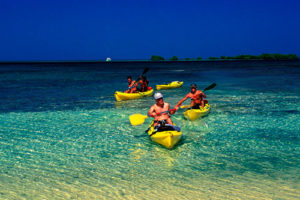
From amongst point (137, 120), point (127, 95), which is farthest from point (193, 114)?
point (127, 95)

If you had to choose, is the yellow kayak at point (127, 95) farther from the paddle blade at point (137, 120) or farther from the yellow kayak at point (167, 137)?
the yellow kayak at point (167, 137)

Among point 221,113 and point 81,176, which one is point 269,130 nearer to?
point 221,113

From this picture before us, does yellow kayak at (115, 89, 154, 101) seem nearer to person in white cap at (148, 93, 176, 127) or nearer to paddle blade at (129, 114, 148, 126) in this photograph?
paddle blade at (129, 114, 148, 126)

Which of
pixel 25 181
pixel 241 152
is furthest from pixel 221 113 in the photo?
pixel 25 181

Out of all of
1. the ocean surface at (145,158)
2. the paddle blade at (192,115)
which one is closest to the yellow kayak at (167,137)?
the ocean surface at (145,158)

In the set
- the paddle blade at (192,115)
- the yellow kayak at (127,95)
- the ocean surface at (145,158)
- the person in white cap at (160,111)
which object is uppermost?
the yellow kayak at (127,95)

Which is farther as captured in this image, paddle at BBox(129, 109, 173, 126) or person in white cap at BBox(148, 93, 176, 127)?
paddle at BBox(129, 109, 173, 126)

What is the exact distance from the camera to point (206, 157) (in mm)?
8305

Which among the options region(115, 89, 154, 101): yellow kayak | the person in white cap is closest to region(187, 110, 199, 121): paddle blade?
the person in white cap

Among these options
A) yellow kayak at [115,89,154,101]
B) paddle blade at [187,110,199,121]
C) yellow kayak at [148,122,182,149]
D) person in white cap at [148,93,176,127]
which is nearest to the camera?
yellow kayak at [148,122,182,149]

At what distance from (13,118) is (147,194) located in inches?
395

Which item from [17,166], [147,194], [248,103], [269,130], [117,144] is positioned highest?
[248,103]

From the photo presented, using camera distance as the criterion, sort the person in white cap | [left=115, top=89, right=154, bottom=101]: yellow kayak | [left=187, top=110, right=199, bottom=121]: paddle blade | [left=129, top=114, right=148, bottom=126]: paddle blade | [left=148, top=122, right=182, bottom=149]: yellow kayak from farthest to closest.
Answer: [left=115, top=89, right=154, bottom=101]: yellow kayak < [left=187, top=110, right=199, bottom=121]: paddle blade < [left=129, top=114, right=148, bottom=126]: paddle blade < the person in white cap < [left=148, top=122, right=182, bottom=149]: yellow kayak

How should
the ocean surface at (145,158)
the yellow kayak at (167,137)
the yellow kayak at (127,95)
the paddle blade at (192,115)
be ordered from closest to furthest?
the ocean surface at (145,158), the yellow kayak at (167,137), the paddle blade at (192,115), the yellow kayak at (127,95)
